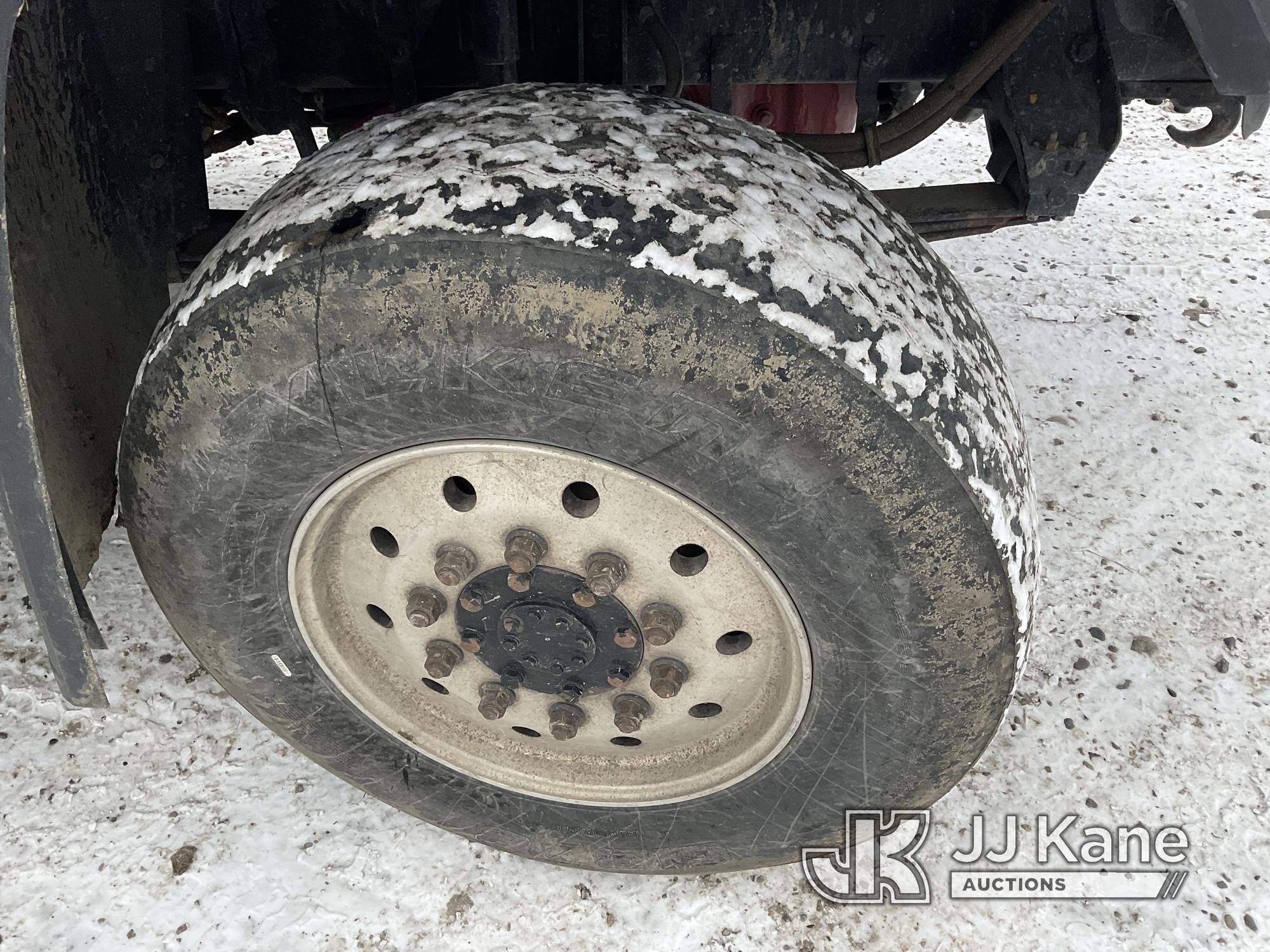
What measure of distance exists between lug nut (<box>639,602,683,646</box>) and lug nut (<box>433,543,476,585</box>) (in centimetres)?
27

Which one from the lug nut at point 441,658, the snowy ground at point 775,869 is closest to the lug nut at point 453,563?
the lug nut at point 441,658

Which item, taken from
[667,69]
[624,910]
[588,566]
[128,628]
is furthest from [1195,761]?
[128,628]

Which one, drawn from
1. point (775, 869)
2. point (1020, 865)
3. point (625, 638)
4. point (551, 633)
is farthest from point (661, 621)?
point (1020, 865)

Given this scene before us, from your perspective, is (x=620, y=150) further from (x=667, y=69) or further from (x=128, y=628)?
(x=128, y=628)

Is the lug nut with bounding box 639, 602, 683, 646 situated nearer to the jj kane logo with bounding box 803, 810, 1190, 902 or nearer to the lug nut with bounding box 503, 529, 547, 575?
the lug nut with bounding box 503, 529, 547, 575

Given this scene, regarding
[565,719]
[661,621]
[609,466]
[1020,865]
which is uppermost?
[609,466]

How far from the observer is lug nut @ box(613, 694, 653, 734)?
1.53 metres

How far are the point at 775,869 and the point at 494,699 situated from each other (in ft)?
2.16

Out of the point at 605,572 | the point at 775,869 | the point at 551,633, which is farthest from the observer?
the point at 775,869

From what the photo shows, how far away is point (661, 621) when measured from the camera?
1.42 metres

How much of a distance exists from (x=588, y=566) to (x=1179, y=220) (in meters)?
3.49

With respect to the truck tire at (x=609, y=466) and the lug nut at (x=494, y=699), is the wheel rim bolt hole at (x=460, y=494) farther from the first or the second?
the lug nut at (x=494, y=699)

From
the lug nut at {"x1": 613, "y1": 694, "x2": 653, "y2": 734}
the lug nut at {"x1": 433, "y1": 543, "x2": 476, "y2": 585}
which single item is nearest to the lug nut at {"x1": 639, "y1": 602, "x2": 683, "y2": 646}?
the lug nut at {"x1": 613, "y1": 694, "x2": 653, "y2": 734}

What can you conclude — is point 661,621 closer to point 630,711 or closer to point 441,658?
point 630,711
